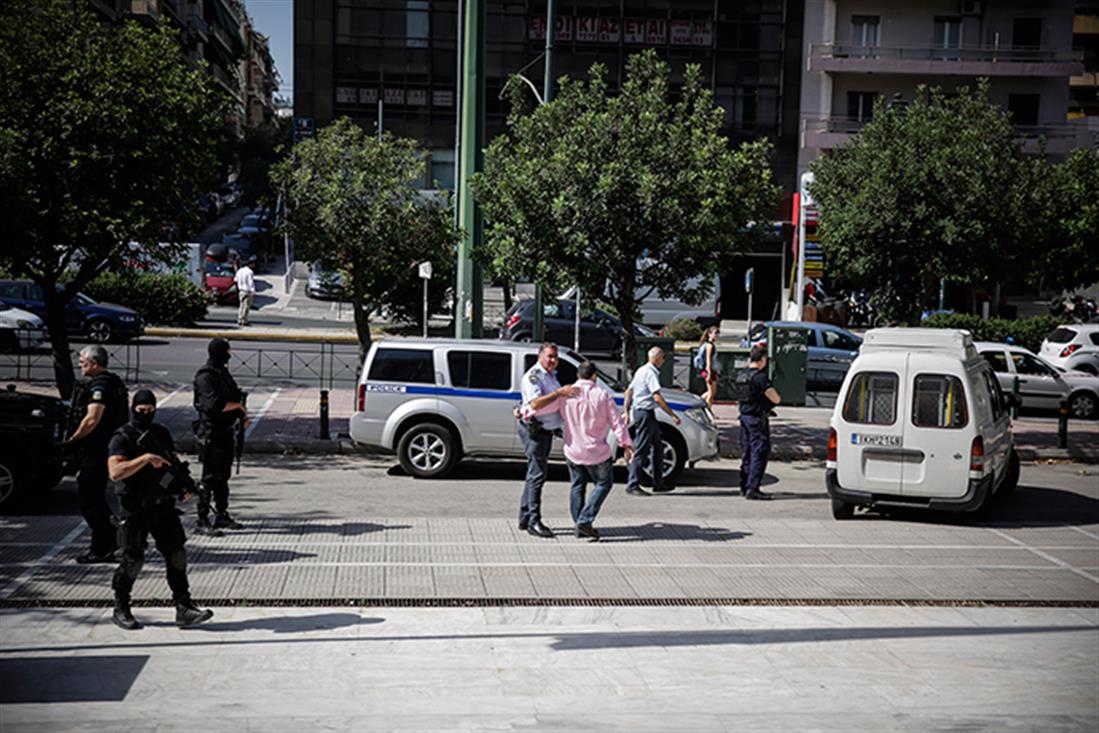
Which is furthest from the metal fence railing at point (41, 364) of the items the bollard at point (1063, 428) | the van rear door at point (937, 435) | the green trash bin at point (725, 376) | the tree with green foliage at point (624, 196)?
the bollard at point (1063, 428)

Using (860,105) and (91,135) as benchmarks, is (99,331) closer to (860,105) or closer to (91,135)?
(91,135)

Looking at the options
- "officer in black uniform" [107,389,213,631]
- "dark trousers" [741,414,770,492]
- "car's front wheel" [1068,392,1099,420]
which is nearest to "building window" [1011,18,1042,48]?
"car's front wheel" [1068,392,1099,420]

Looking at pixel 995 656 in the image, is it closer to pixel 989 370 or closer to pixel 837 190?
pixel 989 370

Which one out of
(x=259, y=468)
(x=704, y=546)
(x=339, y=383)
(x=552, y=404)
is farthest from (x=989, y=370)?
(x=339, y=383)

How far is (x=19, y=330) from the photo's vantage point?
2709cm

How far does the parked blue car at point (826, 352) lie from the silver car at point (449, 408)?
10.7 metres

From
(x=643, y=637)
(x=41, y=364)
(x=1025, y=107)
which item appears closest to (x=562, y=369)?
(x=643, y=637)

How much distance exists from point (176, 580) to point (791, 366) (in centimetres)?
1731

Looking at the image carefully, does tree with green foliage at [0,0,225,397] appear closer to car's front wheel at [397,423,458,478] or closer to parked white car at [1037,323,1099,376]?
car's front wheel at [397,423,458,478]

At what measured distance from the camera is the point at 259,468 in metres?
16.8

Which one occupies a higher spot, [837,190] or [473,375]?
[837,190]

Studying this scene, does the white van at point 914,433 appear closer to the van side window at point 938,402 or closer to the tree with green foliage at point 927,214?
the van side window at point 938,402

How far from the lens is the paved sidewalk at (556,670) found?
7.49m

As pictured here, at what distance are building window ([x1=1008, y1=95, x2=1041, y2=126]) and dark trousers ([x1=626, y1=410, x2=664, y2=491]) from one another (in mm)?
41291
